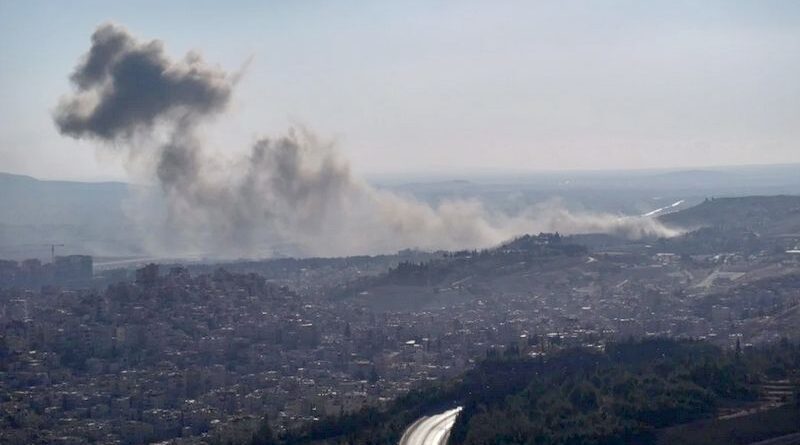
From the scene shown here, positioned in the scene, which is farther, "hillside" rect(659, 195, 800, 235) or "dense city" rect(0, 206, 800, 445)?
"hillside" rect(659, 195, 800, 235)

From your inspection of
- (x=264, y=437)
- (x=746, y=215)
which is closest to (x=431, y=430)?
(x=264, y=437)

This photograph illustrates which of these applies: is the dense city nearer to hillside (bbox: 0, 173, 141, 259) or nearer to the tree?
the tree

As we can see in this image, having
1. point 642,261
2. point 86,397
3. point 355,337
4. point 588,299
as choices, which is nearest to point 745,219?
point 642,261

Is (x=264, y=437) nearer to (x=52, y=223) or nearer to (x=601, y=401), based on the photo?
(x=601, y=401)

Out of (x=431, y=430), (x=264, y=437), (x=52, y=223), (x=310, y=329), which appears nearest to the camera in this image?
(x=264, y=437)

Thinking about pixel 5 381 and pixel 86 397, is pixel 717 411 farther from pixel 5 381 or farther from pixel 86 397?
pixel 5 381

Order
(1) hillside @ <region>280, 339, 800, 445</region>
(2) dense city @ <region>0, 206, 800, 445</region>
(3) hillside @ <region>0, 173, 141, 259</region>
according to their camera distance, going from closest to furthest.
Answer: (1) hillside @ <region>280, 339, 800, 445</region> → (2) dense city @ <region>0, 206, 800, 445</region> → (3) hillside @ <region>0, 173, 141, 259</region>

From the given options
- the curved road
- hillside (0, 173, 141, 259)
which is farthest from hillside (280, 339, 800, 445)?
hillside (0, 173, 141, 259)

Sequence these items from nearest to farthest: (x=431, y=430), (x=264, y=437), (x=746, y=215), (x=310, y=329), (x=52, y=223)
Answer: (x=264, y=437)
(x=431, y=430)
(x=310, y=329)
(x=746, y=215)
(x=52, y=223)

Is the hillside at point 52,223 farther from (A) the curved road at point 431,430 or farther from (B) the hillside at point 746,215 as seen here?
(A) the curved road at point 431,430
